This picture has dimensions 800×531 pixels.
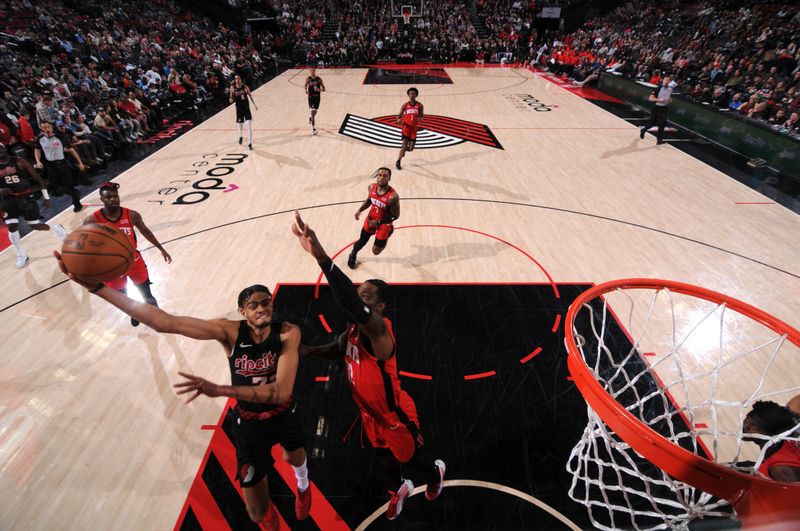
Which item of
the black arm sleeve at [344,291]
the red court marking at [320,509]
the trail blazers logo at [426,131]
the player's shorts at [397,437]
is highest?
the black arm sleeve at [344,291]

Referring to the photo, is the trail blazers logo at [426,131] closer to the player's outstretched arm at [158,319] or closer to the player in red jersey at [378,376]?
the player in red jersey at [378,376]

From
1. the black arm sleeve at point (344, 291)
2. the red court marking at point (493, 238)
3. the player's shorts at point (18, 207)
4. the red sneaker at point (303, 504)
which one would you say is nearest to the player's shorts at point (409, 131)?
the red court marking at point (493, 238)

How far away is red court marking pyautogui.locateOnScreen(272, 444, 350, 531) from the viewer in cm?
309

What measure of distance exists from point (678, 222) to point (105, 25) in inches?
845

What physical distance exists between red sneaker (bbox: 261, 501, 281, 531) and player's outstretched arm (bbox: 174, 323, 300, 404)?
3.87 ft

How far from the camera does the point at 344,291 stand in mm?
2178

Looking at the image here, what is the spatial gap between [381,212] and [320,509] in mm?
3382

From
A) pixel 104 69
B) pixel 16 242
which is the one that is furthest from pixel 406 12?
pixel 16 242

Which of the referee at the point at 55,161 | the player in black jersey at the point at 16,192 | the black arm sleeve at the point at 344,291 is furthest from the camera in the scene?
the referee at the point at 55,161

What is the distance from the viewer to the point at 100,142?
9523 millimetres

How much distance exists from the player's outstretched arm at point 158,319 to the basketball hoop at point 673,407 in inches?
85.3

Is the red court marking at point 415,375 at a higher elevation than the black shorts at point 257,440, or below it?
below

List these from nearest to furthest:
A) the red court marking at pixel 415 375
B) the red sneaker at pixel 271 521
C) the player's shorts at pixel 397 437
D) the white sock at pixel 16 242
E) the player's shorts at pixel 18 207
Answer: the player's shorts at pixel 397 437, the red sneaker at pixel 271 521, the red court marking at pixel 415 375, the player's shorts at pixel 18 207, the white sock at pixel 16 242

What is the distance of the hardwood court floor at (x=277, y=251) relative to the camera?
3.61 meters
